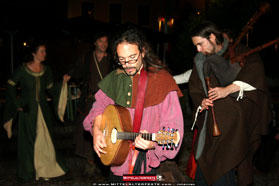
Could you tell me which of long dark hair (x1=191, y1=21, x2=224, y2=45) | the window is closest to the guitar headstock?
long dark hair (x1=191, y1=21, x2=224, y2=45)

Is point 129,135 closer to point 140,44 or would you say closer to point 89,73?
point 140,44

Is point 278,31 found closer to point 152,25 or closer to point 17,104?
point 17,104

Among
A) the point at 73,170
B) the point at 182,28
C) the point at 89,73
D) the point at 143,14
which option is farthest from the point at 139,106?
the point at 143,14

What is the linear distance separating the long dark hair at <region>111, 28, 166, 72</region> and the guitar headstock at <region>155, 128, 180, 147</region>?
0.60 metres

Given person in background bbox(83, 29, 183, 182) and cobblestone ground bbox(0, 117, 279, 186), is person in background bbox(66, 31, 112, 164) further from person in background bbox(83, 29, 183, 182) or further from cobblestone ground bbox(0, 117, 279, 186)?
person in background bbox(83, 29, 183, 182)

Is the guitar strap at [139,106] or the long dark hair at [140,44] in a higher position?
the long dark hair at [140,44]

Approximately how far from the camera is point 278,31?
781 centimetres

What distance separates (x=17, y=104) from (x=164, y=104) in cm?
351

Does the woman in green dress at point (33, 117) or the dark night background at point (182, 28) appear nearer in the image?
the woman in green dress at point (33, 117)

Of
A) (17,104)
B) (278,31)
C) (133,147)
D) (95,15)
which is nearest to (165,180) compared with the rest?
(133,147)

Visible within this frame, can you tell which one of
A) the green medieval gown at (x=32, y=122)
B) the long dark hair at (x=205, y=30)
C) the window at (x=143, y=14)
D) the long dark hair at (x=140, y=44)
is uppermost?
the window at (x=143, y=14)

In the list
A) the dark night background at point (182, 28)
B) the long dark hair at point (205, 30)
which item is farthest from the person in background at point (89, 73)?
the long dark hair at point (205, 30)

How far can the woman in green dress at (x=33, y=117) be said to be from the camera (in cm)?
517

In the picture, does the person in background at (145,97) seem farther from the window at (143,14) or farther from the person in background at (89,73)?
the window at (143,14)
